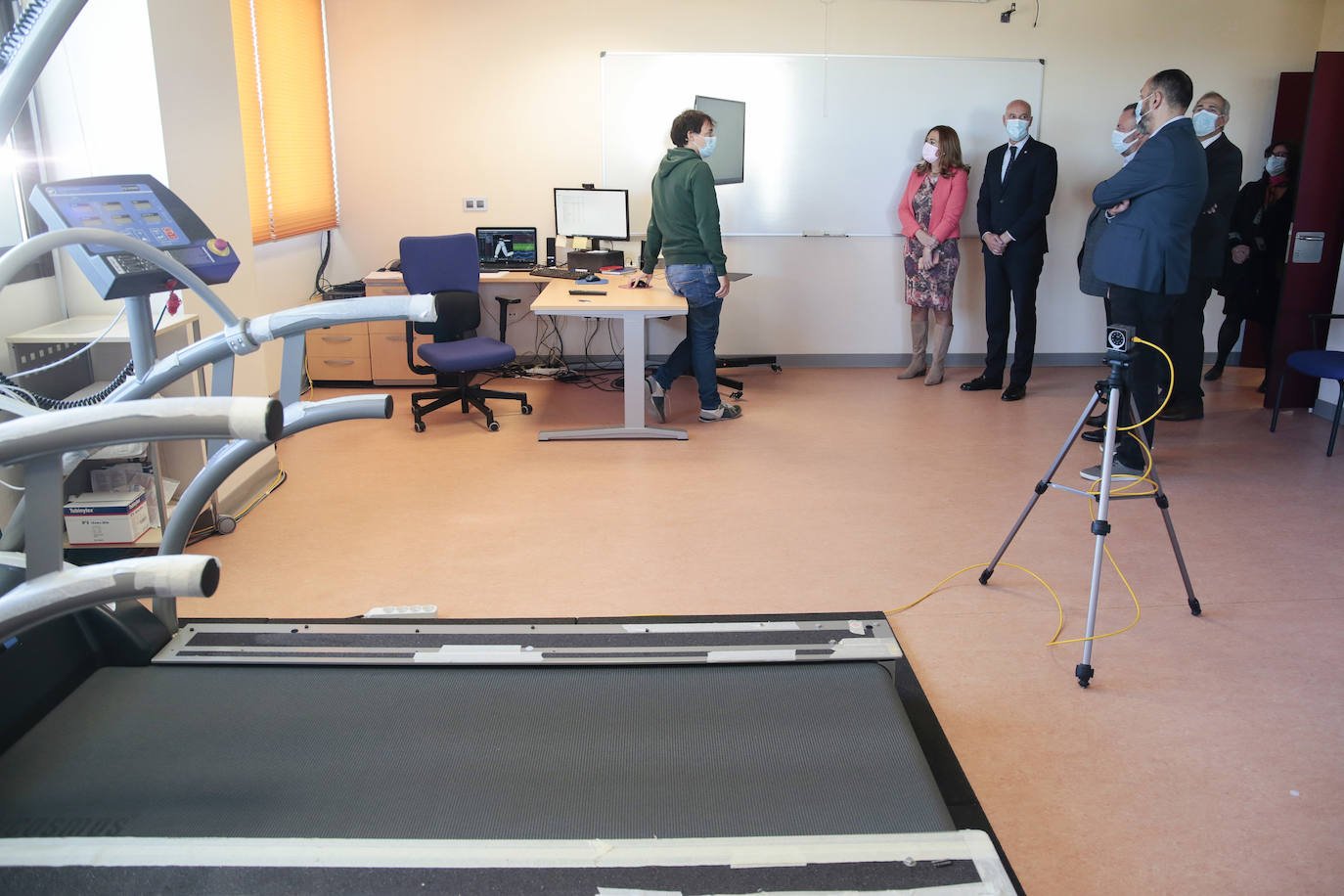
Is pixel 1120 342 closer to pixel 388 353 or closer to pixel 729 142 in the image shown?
pixel 729 142

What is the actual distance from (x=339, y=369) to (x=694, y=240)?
2596 mm

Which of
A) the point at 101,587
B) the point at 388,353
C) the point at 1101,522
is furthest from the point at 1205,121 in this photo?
the point at 101,587

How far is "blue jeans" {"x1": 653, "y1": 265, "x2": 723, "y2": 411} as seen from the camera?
17.4 feet

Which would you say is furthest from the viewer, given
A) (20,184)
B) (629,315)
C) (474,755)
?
(629,315)

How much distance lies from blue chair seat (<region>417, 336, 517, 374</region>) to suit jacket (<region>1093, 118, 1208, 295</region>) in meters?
3.07

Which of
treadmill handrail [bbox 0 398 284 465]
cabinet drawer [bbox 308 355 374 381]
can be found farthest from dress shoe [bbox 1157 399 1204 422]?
treadmill handrail [bbox 0 398 284 465]

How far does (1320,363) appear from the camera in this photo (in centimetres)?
520

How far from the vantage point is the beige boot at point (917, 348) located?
6742 mm

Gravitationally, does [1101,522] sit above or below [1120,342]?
below

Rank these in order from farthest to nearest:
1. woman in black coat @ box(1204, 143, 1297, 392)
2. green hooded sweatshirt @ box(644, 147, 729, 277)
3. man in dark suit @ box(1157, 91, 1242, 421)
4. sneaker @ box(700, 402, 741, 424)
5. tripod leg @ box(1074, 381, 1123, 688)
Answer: woman in black coat @ box(1204, 143, 1297, 392) < sneaker @ box(700, 402, 741, 424) < man in dark suit @ box(1157, 91, 1242, 421) < green hooded sweatshirt @ box(644, 147, 729, 277) < tripod leg @ box(1074, 381, 1123, 688)

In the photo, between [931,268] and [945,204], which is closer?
[945,204]

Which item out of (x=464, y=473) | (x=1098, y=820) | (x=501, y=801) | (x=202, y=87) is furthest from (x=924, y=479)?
(x=202, y=87)

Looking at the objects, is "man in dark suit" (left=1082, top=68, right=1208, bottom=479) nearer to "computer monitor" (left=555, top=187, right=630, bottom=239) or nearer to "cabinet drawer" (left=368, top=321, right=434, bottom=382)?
"computer monitor" (left=555, top=187, right=630, bottom=239)

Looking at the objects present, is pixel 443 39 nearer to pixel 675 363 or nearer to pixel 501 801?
pixel 675 363
